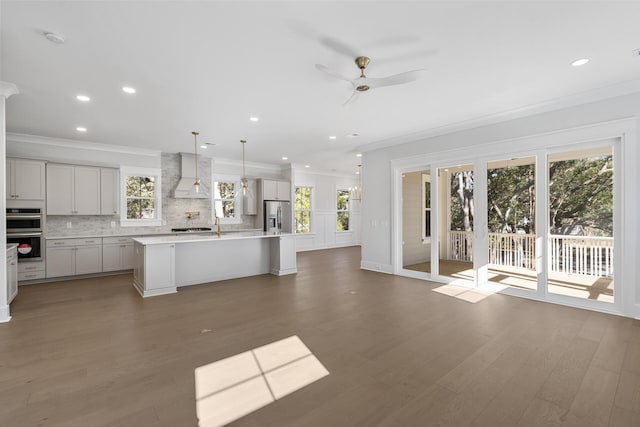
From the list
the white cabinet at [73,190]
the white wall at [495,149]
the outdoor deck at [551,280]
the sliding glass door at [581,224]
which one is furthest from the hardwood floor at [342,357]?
the white cabinet at [73,190]

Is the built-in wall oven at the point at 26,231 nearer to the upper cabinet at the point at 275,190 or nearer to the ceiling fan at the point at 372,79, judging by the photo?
the upper cabinet at the point at 275,190

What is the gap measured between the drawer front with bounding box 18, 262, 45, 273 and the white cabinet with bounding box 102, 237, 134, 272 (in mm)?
953

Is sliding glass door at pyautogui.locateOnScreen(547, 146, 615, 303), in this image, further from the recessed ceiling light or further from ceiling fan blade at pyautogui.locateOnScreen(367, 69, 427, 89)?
ceiling fan blade at pyautogui.locateOnScreen(367, 69, 427, 89)

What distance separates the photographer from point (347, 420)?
6.12 feet

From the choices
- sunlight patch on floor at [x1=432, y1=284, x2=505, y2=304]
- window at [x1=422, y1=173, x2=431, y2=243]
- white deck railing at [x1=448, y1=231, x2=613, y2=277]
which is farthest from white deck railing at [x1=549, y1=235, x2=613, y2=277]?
window at [x1=422, y1=173, x2=431, y2=243]

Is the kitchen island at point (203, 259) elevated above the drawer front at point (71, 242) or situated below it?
below

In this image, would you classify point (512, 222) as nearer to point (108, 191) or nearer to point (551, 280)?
point (551, 280)

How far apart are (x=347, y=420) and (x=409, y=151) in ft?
16.9

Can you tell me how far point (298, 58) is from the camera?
2994 mm

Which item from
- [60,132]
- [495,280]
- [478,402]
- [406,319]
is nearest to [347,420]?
[478,402]

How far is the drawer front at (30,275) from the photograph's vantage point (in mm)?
5422

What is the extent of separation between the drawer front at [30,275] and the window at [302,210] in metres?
6.32

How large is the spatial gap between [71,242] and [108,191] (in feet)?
3.96

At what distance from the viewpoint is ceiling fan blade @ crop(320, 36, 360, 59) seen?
269cm
